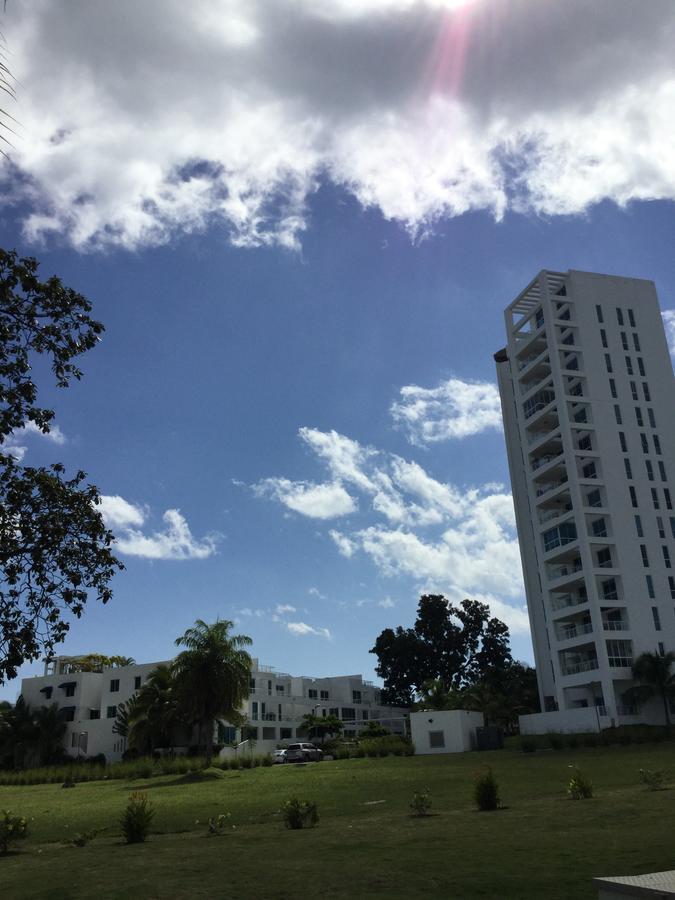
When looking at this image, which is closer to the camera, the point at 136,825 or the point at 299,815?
the point at 136,825

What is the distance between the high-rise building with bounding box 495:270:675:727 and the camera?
65.0 metres

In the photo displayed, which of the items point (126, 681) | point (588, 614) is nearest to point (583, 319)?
point (588, 614)

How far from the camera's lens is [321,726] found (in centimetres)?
8344

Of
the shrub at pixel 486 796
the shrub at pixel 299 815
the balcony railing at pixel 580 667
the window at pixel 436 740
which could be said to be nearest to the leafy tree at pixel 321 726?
the balcony railing at pixel 580 667

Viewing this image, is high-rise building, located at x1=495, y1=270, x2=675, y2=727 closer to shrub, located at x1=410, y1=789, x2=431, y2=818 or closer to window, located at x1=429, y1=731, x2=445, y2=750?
window, located at x1=429, y1=731, x2=445, y2=750

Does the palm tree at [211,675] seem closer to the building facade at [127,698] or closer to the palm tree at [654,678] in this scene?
the building facade at [127,698]

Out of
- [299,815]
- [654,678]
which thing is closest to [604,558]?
[654,678]

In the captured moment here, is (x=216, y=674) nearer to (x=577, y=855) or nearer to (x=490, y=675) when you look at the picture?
(x=577, y=855)

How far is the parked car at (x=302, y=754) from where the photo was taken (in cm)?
5967

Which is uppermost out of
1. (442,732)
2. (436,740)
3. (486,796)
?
(442,732)

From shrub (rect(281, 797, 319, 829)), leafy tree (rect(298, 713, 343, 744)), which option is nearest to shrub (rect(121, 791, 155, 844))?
shrub (rect(281, 797, 319, 829))

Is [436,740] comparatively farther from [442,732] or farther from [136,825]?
[136,825]

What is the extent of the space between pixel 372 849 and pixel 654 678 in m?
50.9

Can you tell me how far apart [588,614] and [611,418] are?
701 inches
